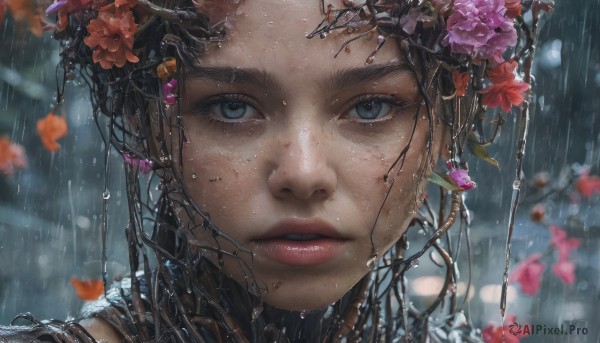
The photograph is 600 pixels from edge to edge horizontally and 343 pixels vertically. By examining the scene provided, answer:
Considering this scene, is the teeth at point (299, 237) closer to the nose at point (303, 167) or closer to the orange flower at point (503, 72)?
the nose at point (303, 167)

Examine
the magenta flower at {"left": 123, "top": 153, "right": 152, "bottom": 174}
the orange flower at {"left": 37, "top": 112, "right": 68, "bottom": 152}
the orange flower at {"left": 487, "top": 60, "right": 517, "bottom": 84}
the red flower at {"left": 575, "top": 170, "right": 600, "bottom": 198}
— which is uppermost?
the orange flower at {"left": 37, "top": 112, "right": 68, "bottom": 152}

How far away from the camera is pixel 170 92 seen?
208cm

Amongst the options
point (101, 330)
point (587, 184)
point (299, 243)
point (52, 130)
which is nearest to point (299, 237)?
point (299, 243)

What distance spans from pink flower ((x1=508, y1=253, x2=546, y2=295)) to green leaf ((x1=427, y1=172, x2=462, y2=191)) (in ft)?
11.8

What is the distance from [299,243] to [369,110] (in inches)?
13.4

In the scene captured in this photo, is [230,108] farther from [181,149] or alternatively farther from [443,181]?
[443,181]

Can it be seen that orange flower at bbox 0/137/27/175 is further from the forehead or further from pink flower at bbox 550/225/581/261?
the forehead

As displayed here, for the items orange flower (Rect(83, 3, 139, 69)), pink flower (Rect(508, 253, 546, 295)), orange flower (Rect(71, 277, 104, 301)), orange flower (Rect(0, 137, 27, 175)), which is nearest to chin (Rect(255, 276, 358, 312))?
orange flower (Rect(83, 3, 139, 69))

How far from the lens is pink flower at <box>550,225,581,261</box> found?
5.89 meters

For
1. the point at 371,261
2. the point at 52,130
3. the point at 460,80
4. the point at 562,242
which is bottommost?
the point at 371,261

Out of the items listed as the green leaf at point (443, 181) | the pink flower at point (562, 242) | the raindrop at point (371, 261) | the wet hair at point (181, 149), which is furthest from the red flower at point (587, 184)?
the raindrop at point (371, 261)

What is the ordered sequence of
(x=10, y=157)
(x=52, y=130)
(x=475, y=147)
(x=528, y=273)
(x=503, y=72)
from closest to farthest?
→ 1. (x=503, y=72)
2. (x=475, y=147)
3. (x=52, y=130)
4. (x=10, y=157)
5. (x=528, y=273)

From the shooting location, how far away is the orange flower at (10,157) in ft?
17.2

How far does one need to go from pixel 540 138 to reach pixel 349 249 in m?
4.21
